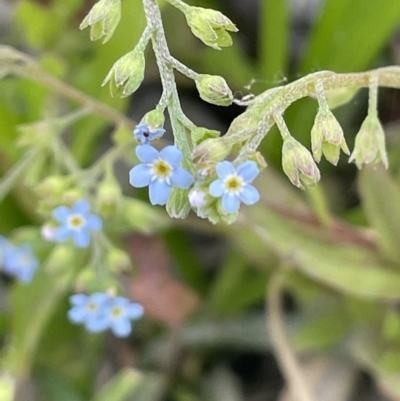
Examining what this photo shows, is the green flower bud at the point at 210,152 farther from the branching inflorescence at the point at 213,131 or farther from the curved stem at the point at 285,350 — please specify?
the curved stem at the point at 285,350

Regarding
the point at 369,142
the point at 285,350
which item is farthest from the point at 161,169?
the point at 285,350

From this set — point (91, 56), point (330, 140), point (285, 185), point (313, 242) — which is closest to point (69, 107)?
point (91, 56)

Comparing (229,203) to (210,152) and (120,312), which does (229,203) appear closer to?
(210,152)

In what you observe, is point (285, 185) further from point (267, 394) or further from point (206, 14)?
point (206, 14)

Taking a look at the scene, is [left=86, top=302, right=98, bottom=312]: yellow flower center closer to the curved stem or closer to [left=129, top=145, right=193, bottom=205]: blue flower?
the curved stem

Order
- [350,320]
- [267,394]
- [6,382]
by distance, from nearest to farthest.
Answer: [6,382] < [350,320] < [267,394]

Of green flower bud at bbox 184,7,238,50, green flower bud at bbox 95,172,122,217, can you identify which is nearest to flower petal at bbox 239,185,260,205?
green flower bud at bbox 184,7,238,50
